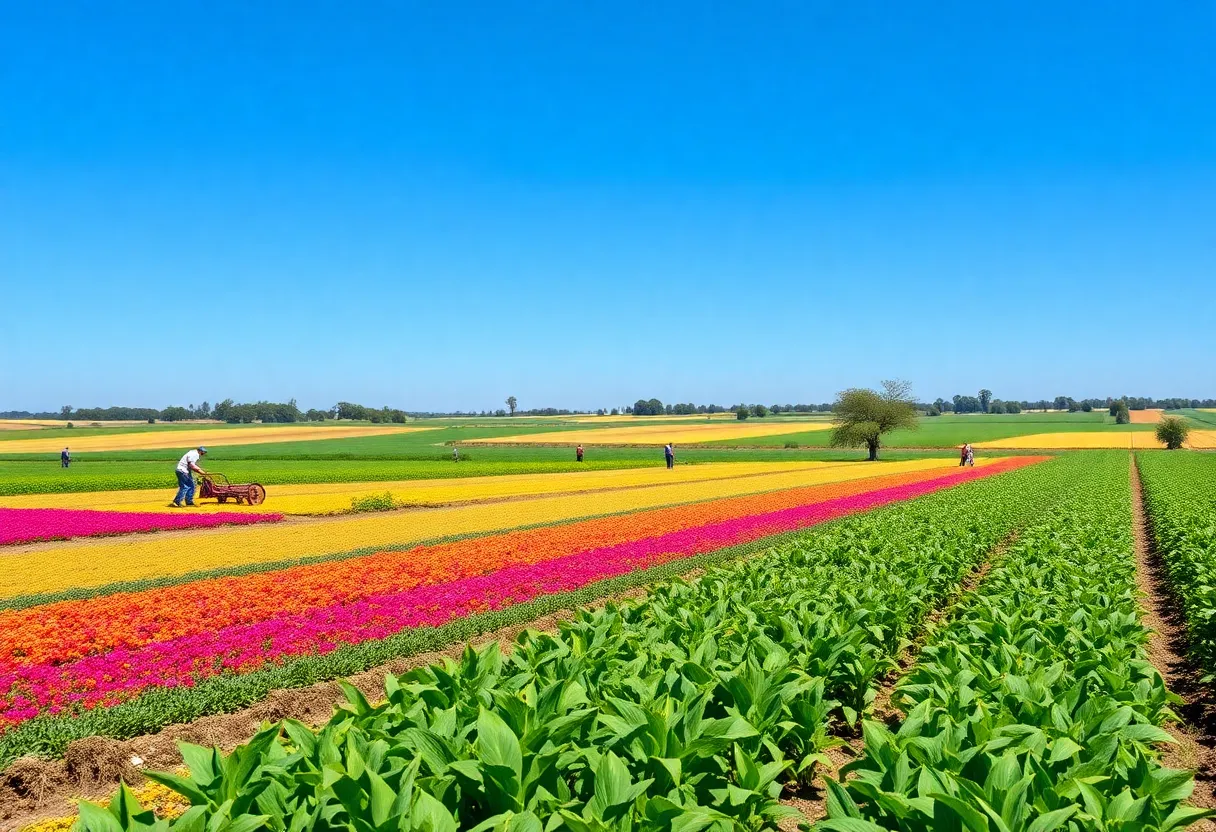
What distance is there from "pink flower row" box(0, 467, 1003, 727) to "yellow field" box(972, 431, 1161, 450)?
8662cm

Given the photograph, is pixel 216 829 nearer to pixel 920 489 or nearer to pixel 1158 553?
pixel 1158 553

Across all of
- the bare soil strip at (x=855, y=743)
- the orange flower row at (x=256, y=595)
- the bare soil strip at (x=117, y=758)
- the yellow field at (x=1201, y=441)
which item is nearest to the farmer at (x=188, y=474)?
the orange flower row at (x=256, y=595)

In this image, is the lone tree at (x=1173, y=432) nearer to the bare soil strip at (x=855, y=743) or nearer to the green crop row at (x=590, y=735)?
the bare soil strip at (x=855, y=743)

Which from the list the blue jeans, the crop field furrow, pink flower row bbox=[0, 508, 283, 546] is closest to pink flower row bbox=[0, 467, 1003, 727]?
the crop field furrow

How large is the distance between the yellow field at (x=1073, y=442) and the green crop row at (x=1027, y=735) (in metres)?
90.8

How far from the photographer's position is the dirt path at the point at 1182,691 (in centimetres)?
670

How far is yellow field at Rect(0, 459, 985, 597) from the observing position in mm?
17203

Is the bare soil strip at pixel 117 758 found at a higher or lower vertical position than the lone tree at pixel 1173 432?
lower

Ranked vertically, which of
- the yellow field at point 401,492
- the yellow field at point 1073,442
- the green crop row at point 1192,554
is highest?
the green crop row at point 1192,554

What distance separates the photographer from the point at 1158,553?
1961cm

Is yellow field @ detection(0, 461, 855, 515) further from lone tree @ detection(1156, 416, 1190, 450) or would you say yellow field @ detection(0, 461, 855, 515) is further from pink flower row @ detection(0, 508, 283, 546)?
lone tree @ detection(1156, 416, 1190, 450)

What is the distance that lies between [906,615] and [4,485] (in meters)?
45.3

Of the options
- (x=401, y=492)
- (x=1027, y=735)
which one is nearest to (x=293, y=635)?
(x=1027, y=735)

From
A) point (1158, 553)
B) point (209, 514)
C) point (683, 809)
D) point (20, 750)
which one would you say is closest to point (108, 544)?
point (209, 514)
